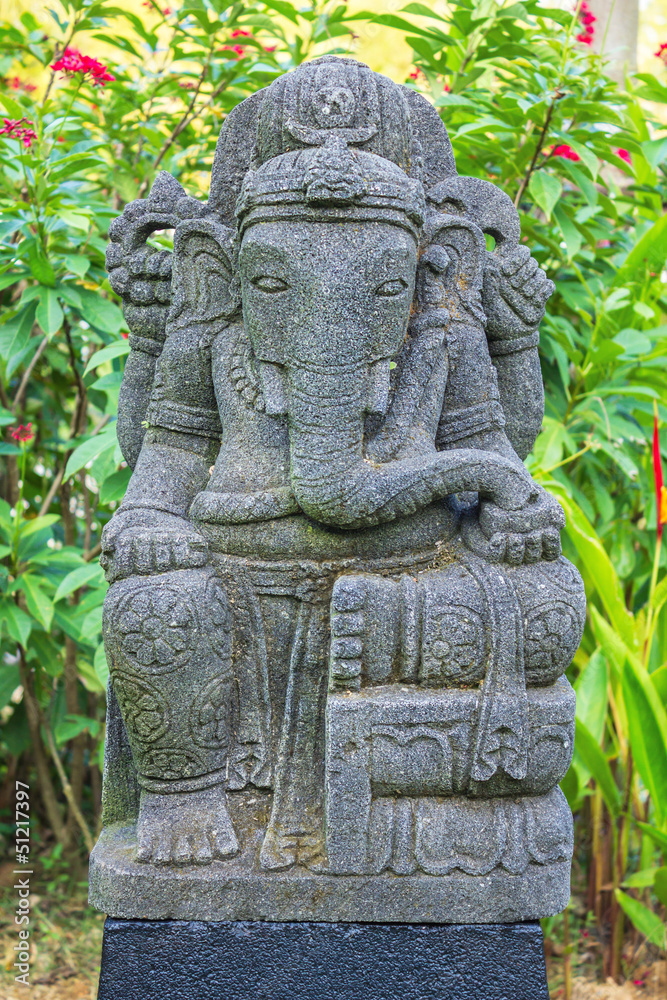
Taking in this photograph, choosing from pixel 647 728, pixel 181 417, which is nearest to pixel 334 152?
pixel 181 417

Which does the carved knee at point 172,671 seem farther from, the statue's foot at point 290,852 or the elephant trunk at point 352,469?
the elephant trunk at point 352,469

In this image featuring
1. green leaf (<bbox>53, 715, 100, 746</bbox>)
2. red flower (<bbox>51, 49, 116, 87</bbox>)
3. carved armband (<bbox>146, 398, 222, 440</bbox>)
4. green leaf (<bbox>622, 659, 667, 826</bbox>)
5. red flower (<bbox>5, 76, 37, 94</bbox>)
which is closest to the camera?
carved armband (<bbox>146, 398, 222, 440</bbox>)

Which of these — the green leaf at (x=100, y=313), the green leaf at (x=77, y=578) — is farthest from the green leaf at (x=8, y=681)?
the green leaf at (x=100, y=313)

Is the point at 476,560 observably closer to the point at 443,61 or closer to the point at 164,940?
the point at 164,940

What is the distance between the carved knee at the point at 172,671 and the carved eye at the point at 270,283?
581 mm

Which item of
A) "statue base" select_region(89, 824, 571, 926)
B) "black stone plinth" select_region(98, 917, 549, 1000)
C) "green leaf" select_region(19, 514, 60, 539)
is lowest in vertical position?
"black stone plinth" select_region(98, 917, 549, 1000)

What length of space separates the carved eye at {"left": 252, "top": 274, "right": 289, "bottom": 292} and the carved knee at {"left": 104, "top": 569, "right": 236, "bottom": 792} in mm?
581

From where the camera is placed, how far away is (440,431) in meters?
2.17

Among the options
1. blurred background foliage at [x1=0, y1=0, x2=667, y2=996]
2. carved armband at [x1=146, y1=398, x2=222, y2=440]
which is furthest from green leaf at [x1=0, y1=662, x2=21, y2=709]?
carved armband at [x1=146, y1=398, x2=222, y2=440]

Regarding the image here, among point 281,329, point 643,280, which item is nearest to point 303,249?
point 281,329

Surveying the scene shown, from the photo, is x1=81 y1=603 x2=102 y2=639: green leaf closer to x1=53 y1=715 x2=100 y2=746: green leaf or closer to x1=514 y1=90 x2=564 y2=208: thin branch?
x1=53 y1=715 x2=100 y2=746: green leaf

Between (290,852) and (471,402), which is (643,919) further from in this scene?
(471,402)

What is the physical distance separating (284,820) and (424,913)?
1.05ft

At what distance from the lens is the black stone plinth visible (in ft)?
6.25
